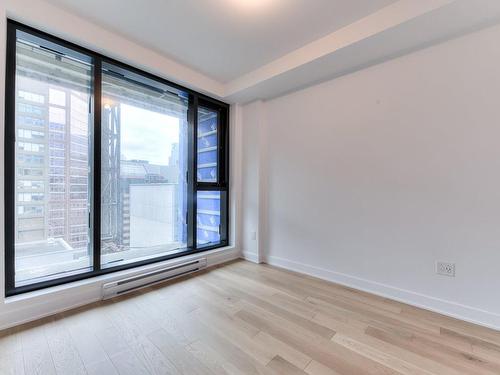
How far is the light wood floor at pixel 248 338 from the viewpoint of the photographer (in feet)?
4.58

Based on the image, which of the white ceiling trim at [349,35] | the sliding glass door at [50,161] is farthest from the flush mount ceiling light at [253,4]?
the sliding glass door at [50,161]

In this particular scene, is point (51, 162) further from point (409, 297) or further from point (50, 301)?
point (409, 297)

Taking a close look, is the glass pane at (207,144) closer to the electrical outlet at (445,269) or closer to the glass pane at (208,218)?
the glass pane at (208,218)

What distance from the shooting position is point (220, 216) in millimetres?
3652

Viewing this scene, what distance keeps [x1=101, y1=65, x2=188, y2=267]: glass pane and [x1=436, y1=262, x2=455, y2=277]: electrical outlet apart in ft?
9.25

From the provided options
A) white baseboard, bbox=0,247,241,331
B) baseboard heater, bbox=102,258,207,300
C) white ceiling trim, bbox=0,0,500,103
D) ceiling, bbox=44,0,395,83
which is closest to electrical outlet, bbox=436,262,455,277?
white ceiling trim, bbox=0,0,500,103

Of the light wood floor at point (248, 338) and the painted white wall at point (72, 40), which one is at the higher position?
the painted white wall at point (72, 40)

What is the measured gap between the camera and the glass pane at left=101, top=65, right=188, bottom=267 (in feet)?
8.01

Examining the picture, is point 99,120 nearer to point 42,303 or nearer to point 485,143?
point 42,303

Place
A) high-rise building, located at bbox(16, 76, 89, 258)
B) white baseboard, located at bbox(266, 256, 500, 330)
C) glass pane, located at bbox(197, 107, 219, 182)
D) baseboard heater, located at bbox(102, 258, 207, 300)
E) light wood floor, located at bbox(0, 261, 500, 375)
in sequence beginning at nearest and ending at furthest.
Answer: light wood floor, located at bbox(0, 261, 500, 375)
white baseboard, located at bbox(266, 256, 500, 330)
high-rise building, located at bbox(16, 76, 89, 258)
baseboard heater, located at bbox(102, 258, 207, 300)
glass pane, located at bbox(197, 107, 219, 182)

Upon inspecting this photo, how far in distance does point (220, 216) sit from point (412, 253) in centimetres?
251

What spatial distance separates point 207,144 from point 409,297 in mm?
3052

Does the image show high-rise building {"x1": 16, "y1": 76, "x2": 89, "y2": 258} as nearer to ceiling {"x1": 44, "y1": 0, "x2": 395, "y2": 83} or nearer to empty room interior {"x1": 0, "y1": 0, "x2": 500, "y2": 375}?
empty room interior {"x1": 0, "y1": 0, "x2": 500, "y2": 375}

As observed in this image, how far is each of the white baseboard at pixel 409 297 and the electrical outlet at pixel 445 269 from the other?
9.3 inches
